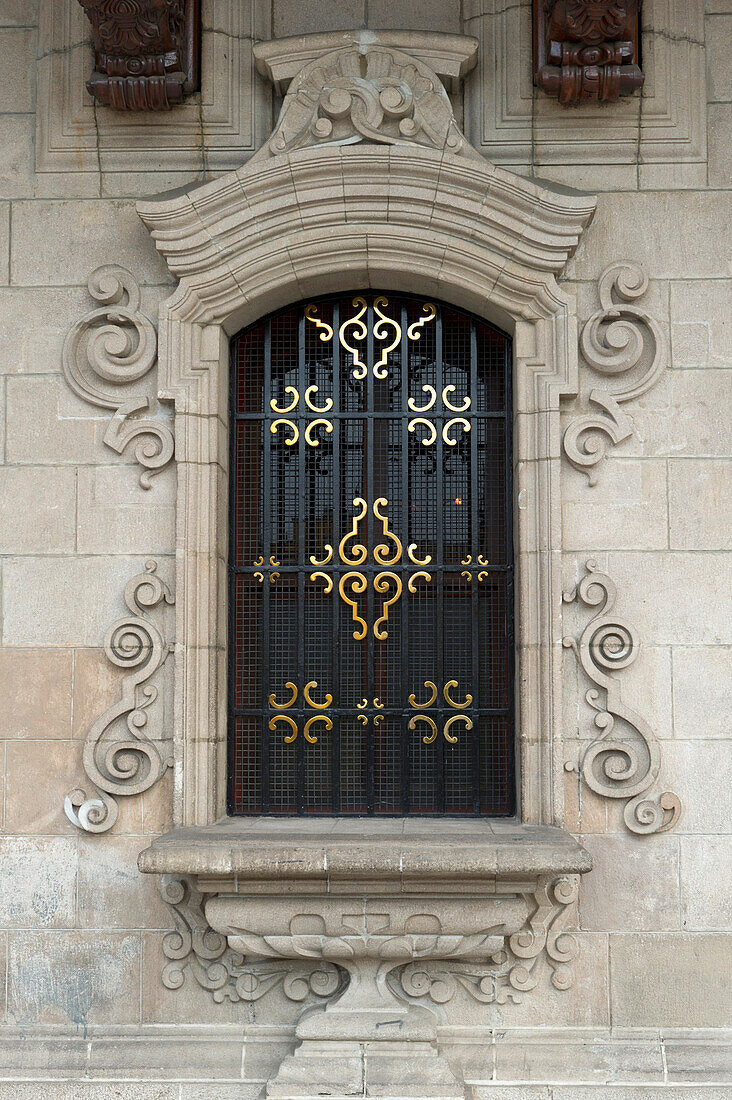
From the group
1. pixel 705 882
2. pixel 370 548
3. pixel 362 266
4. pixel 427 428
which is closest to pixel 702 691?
pixel 705 882

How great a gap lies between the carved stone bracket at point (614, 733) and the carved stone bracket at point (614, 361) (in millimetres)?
585

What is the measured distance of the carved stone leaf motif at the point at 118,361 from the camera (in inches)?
210

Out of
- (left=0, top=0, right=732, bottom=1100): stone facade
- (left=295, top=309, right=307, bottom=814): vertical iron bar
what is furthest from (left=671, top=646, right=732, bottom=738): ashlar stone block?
(left=295, top=309, right=307, bottom=814): vertical iron bar

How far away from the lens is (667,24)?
5414 millimetres

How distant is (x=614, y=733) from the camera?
5.16m

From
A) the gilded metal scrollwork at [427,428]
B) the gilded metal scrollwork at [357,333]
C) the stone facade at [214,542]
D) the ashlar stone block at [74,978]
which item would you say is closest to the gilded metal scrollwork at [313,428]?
the gilded metal scrollwork at [357,333]

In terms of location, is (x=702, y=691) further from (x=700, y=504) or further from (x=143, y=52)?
(x=143, y=52)

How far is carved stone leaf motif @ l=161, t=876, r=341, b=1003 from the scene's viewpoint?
5105 mm

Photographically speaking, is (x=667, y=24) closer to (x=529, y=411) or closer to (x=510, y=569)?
(x=529, y=411)

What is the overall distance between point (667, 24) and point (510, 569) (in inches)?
114

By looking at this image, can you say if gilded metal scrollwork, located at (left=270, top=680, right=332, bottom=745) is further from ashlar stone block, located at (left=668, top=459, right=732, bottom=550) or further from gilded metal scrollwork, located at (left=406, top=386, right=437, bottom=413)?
ashlar stone block, located at (left=668, top=459, right=732, bottom=550)

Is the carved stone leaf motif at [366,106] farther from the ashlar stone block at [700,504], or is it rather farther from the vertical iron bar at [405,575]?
the ashlar stone block at [700,504]

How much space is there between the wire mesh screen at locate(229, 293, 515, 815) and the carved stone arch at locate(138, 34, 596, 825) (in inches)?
7.6

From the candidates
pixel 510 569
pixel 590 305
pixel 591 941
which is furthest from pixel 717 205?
pixel 591 941
